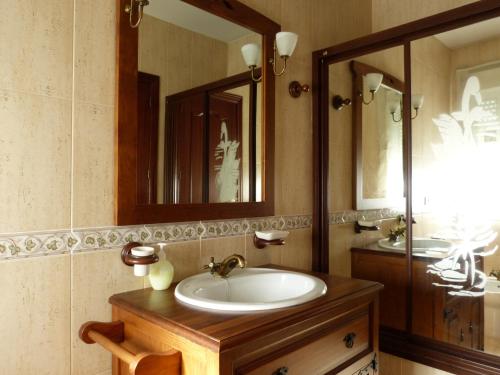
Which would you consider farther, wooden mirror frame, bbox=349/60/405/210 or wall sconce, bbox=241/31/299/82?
wooden mirror frame, bbox=349/60/405/210

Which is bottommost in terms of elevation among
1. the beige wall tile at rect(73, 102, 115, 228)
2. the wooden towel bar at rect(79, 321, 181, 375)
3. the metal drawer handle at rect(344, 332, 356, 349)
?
the metal drawer handle at rect(344, 332, 356, 349)

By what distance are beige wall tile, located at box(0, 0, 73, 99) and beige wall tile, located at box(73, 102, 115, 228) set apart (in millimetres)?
96

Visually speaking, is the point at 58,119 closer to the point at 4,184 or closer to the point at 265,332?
the point at 4,184

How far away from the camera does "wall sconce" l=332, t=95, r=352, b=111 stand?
200cm

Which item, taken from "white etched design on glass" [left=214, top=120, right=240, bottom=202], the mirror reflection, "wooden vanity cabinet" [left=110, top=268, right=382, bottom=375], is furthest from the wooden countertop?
"white etched design on glass" [left=214, top=120, right=240, bottom=202]

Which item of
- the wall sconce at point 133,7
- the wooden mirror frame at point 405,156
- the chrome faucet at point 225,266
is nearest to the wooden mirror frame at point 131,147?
the wall sconce at point 133,7

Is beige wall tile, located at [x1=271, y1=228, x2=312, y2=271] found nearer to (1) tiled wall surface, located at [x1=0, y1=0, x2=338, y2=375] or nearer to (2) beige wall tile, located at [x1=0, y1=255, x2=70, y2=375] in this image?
(1) tiled wall surface, located at [x1=0, y1=0, x2=338, y2=375]

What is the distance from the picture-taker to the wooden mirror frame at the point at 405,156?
5.05 ft

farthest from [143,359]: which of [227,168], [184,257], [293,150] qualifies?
[293,150]

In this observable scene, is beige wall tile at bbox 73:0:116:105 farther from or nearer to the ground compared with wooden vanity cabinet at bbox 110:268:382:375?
farther from the ground

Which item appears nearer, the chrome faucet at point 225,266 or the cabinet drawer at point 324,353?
the cabinet drawer at point 324,353

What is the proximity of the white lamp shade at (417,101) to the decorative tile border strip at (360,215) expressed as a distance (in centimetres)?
48

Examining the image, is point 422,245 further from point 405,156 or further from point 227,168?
point 227,168

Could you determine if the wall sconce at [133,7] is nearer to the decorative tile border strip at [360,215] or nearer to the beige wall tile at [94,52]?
the beige wall tile at [94,52]
